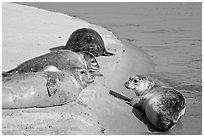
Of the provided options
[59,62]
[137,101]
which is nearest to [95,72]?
[59,62]

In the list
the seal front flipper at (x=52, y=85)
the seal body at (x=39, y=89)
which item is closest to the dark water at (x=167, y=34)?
the seal body at (x=39, y=89)

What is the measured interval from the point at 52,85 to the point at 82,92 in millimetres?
525

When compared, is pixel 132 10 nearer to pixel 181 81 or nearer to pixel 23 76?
pixel 181 81

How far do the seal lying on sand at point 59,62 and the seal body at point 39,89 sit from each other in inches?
33.9

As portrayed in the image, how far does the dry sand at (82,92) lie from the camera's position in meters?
4.15

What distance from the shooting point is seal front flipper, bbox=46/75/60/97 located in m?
4.65

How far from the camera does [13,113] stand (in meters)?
4.28

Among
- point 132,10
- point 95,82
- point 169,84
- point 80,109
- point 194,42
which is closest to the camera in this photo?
point 80,109

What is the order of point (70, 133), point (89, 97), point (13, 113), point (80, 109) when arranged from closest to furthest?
point (70, 133), point (13, 113), point (80, 109), point (89, 97)

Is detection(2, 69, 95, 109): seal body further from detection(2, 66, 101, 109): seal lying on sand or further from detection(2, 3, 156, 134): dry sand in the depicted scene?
detection(2, 3, 156, 134): dry sand

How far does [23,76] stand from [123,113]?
51.5 inches

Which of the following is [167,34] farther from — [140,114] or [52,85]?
[52,85]

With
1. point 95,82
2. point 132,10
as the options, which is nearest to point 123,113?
point 95,82

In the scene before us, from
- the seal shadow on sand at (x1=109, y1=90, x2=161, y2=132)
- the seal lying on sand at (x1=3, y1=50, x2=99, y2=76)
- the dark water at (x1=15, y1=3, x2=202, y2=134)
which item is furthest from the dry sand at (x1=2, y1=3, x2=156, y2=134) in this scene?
the dark water at (x1=15, y1=3, x2=202, y2=134)
